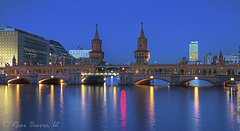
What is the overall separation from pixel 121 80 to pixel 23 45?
286 feet

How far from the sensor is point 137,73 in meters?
118

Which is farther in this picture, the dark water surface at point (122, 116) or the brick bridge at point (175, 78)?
the brick bridge at point (175, 78)

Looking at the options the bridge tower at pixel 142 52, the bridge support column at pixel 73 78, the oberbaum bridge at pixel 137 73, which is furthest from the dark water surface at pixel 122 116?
the bridge tower at pixel 142 52

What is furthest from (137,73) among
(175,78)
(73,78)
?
(73,78)

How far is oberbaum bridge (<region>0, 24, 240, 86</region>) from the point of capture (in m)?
105

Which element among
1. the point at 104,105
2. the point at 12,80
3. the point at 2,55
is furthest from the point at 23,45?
the point at 104,105

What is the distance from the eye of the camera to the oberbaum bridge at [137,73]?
344 feet

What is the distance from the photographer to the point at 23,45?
17488 cm

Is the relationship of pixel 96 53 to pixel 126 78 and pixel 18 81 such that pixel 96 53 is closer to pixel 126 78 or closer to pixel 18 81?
pixel 18 81

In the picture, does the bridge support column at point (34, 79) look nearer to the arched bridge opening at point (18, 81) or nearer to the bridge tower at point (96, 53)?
the arched bridge opening at point (18, 81)

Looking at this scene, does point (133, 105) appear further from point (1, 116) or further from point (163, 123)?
point (1, 116)

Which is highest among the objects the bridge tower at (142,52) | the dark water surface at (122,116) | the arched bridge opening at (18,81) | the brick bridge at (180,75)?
the bridge tower at (142,52)

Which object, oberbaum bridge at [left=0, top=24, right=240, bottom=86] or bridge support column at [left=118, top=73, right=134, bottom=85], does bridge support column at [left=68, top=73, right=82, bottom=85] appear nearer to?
oberbaum bridge at [left=0, top=24, right=240, bottom=86]

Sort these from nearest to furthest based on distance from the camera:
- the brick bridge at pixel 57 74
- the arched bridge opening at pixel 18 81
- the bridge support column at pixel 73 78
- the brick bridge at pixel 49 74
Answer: the bridge support column at pixel 73 78
the brick bridge at pixel 49 74
the brick bridge at pixel 57 74
the arched bridge opening at pixel 18 81
